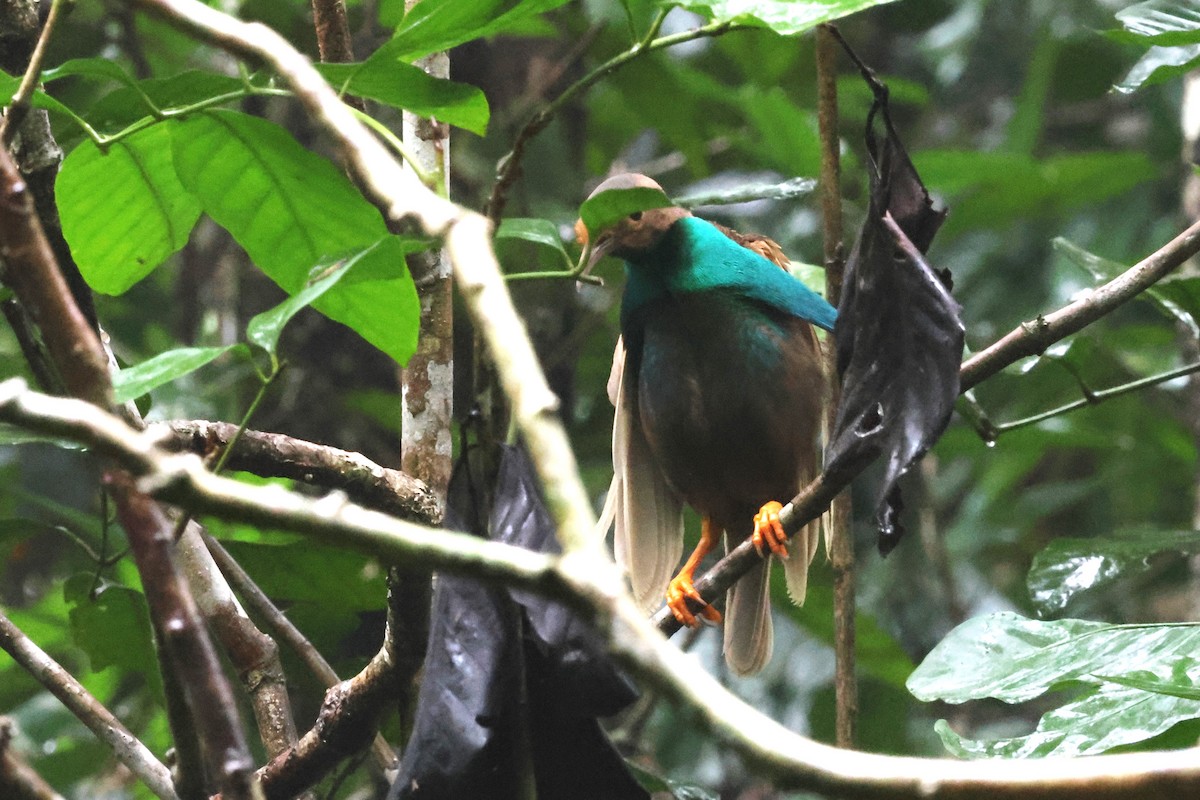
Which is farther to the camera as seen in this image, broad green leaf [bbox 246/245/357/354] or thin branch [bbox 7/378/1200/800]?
broad green leaf [bbox 246/245/357/354]

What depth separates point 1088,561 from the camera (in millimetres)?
2492

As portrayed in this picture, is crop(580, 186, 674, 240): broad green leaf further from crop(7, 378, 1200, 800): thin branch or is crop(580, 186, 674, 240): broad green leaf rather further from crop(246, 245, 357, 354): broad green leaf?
crop(7, 378, 1200, 800): thin branch

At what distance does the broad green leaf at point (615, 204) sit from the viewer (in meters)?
1.66

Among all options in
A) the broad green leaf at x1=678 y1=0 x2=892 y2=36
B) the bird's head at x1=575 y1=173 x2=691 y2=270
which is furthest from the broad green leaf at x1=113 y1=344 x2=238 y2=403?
the bird's head at x1=575 y1=173 x2=691 y2=270

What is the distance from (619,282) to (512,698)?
2488mm

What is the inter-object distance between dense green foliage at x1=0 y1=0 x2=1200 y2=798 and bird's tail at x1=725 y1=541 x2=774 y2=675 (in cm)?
28

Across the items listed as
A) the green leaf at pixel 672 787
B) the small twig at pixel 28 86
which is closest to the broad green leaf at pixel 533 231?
the small twig at pixel 28 86

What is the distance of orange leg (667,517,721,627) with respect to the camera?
244 centimetres

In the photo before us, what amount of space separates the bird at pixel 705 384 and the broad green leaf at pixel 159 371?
5.06 ft

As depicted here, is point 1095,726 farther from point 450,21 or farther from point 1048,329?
point 450,21

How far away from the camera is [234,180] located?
5.75ft

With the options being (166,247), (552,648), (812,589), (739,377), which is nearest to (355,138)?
(552,648)

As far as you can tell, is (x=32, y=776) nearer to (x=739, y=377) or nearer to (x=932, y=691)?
(x=932, y=691)

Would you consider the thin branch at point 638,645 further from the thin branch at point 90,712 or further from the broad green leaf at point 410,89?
the thin branch at point 90,712
